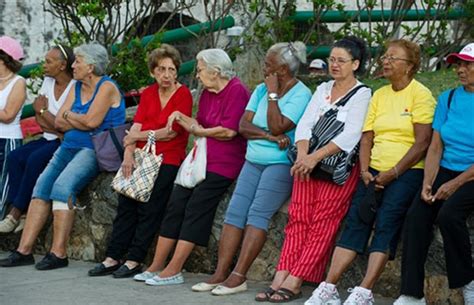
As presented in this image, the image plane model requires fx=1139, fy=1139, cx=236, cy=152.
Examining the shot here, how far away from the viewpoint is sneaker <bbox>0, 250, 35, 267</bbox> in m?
9.23

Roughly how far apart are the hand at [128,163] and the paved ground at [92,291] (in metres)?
0.82

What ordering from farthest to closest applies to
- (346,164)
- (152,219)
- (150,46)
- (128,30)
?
(128,30)
(150,46)
(152,219)
(346,164)

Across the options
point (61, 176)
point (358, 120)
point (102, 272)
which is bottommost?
point (102, 272)

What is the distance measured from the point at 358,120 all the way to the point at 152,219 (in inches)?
74.7

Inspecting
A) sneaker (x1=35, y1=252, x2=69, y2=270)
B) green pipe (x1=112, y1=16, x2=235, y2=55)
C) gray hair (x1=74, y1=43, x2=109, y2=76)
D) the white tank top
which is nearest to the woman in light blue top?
sneaker (x1=35, y1=252, x2=69, y2=270)

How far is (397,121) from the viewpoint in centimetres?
763

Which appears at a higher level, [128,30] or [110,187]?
[128,30]

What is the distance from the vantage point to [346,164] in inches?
306

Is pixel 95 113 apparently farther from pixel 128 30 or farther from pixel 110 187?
pixel 128 30

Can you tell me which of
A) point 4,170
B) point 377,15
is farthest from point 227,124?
point 377,15

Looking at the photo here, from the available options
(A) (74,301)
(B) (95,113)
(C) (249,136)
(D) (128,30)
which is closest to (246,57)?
(D) (128,30)

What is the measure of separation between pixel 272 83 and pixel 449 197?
173 cm

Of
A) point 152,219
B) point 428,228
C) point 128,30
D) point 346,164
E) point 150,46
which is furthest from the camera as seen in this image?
point 128,30

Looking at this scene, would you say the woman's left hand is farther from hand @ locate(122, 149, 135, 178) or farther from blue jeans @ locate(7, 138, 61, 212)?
blue jeans @ locate(7, 138, 61, 212)
